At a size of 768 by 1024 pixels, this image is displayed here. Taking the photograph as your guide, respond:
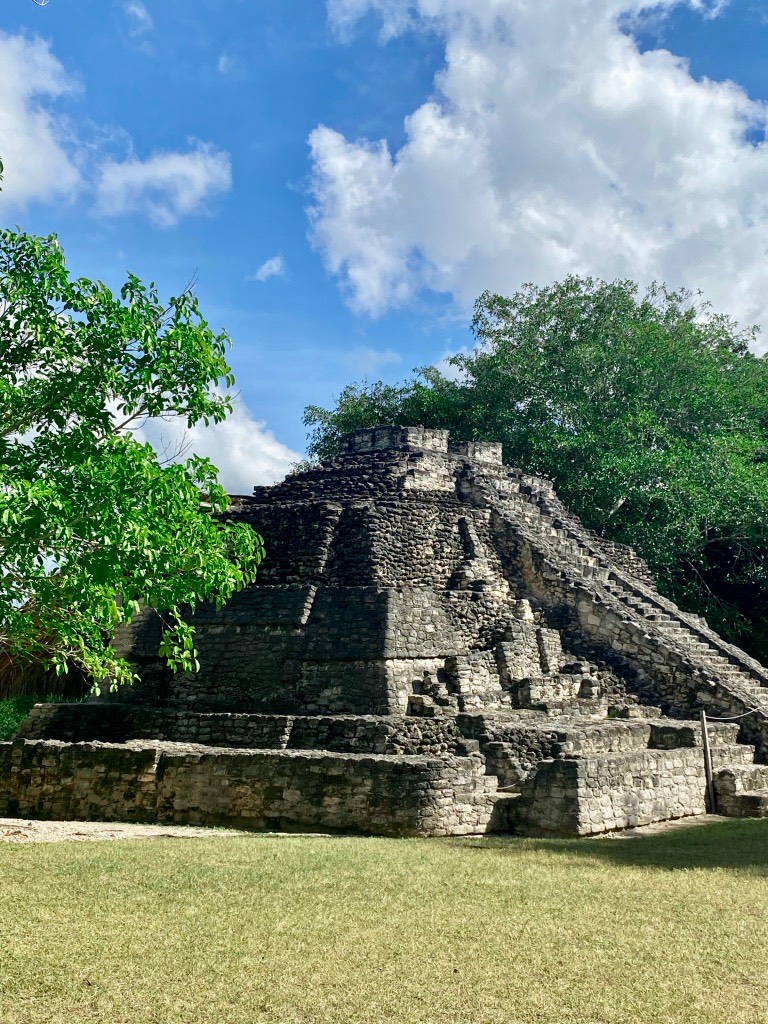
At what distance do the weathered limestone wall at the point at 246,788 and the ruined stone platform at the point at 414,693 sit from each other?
0.07 ft

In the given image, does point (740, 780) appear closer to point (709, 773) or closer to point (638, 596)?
point (709, 773)

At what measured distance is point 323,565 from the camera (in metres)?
14.5

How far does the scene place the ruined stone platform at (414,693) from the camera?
9641 millimetres

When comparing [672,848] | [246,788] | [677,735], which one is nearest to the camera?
[672,848]

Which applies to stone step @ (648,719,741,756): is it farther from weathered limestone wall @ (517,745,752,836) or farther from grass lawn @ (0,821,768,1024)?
grass lawn @ (0,821,768,1024)

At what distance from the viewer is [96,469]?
7.59 meters

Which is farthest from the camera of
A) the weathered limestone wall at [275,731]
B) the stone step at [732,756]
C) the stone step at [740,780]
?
the stone step at [732,756]

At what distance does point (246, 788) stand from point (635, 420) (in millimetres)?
18895

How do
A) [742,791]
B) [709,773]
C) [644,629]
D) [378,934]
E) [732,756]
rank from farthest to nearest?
[644,629] < [732,756] < [709,773] < [742,791] < [378,934]

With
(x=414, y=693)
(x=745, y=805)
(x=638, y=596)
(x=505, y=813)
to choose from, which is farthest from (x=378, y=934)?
(x=638, y=596)

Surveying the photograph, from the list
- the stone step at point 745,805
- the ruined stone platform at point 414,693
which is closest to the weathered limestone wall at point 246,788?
the ruined stone platform at point 414,693

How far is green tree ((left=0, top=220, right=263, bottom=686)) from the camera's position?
764cm

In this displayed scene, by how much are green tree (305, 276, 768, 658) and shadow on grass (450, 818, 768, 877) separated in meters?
13.7

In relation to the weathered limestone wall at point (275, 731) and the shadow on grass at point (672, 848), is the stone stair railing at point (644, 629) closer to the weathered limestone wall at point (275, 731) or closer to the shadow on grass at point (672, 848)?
the shadow on grass at point (672, 848)
